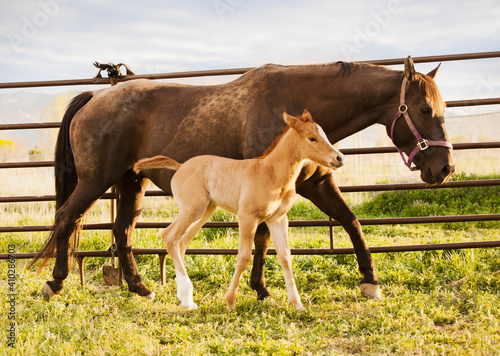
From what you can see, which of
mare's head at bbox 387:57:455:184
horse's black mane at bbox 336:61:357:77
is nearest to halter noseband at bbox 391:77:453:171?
mare's head at bbox 387:57:455:184

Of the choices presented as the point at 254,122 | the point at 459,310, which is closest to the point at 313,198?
the point at 254,122

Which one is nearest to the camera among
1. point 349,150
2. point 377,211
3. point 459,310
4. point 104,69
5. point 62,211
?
point 459,310

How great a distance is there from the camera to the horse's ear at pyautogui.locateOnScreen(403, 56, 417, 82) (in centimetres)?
359

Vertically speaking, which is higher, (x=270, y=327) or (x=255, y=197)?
(x=255, y=197)

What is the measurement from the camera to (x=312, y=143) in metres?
3.32

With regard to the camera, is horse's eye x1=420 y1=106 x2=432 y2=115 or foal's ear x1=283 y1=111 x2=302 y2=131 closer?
foal's ear x1=283 y1=111 x2=302 y2=131

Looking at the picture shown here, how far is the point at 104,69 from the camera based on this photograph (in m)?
5.29

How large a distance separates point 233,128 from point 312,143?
951 millimetres

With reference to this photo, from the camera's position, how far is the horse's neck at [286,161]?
11.3 ft

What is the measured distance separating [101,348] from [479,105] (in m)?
4.26

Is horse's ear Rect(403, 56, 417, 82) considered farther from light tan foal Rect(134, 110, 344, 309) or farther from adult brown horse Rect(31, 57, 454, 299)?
light tan foal Rect(134, 110, 344, 309)

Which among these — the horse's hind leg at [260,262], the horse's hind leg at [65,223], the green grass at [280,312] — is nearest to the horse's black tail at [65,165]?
the horse's hind leg at [65,223]

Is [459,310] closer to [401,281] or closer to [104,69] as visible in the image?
[401,281]

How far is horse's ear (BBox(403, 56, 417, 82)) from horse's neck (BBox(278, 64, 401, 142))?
0.13 meters
